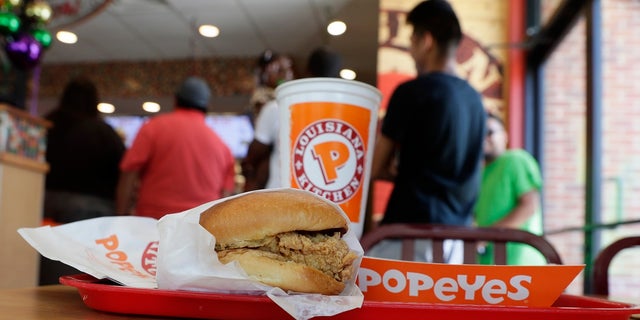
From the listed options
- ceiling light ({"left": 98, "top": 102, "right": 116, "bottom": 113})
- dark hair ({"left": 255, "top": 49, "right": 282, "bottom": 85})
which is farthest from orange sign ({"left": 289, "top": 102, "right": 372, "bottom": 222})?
ceiling light ({"left": 98, "top": 102, "right": 116, "bottom": 113})

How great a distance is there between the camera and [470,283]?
637 millimetres

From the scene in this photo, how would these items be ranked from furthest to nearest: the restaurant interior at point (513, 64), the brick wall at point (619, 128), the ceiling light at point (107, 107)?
the ceiling light at point (107, 107) < the brick wall at point (619, 128) < the restaurant interior at point (513, 64)

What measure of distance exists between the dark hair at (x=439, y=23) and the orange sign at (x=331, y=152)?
48.8 inches

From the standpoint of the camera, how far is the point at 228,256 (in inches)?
22.8

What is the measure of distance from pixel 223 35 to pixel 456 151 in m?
5.91

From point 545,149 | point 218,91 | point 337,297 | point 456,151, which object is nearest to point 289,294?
point 337,297

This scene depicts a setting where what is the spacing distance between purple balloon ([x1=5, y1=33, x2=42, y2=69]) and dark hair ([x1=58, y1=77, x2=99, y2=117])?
43 cm

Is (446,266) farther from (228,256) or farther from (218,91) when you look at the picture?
(218,91)

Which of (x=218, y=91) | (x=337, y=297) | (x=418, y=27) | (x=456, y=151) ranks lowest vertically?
(x=337, y=297)

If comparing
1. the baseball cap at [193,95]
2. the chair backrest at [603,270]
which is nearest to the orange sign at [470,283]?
the chair backrest at [603,270]

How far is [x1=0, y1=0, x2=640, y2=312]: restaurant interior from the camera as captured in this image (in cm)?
396

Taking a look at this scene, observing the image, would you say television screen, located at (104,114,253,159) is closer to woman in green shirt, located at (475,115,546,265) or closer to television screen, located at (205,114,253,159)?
television screen, located at (205,114,253,159)

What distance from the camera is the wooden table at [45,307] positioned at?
1.76ft

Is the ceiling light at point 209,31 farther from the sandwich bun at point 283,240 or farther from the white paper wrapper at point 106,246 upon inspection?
the sandwich bun at point 283,240
